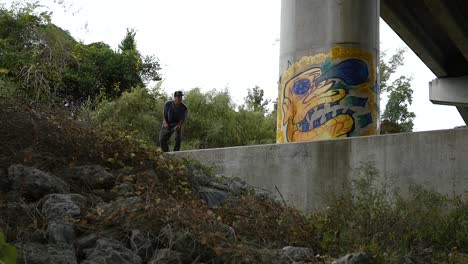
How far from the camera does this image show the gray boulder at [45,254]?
429 cm

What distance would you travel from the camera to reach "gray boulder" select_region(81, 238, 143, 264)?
4500mm

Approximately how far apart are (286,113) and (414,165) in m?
5.01

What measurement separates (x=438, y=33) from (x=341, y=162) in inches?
786

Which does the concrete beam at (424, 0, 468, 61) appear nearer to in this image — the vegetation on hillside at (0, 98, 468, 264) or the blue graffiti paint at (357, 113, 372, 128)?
the blue graffiti paint at (357, 113, 372, 128)

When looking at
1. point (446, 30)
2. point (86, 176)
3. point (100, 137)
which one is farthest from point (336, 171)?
point (446, 30)

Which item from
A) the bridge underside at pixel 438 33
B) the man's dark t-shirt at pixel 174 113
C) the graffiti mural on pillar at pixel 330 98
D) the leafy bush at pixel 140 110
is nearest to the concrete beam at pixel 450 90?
the bridge underside at pixel 438 33

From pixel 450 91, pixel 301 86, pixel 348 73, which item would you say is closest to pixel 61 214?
pixel 301 86

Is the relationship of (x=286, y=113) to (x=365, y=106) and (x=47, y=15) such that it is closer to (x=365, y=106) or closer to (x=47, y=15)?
(x=365, y=106)

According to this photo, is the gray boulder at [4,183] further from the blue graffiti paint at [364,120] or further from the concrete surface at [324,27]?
the concrete surface at [324,27]

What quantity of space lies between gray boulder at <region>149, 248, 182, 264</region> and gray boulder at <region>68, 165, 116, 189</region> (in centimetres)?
166

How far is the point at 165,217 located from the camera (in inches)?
A: 210

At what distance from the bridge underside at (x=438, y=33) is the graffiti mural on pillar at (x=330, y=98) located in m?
10.8

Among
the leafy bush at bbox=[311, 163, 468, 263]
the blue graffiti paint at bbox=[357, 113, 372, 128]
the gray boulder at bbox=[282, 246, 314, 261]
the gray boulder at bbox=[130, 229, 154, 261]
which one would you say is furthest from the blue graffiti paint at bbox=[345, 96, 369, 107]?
the gray boulder at bbox=[130, 229, 154, 261]

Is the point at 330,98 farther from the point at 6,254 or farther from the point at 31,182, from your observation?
the point at 6,254
